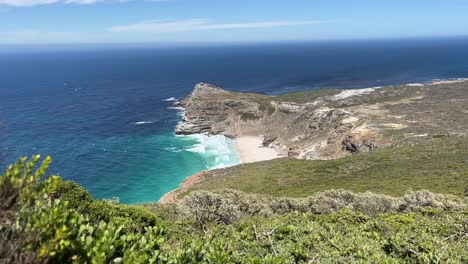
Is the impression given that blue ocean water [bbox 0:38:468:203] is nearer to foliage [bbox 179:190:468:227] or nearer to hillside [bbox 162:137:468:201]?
hillside [bbox 162:137:468:201]

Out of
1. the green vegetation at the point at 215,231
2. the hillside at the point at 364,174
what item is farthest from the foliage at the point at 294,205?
the hillside at the point at 364,174

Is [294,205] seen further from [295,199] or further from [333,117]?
[333,117]

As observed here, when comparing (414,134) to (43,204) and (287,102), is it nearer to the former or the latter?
(287,102)

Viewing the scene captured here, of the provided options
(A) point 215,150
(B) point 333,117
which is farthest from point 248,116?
(B) point 333,117

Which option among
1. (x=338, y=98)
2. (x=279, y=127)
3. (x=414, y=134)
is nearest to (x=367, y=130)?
(x=414, y=134)

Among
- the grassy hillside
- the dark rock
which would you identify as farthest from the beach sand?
the grassy hillside

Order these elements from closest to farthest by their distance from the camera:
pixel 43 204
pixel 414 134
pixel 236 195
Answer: pixel 43 204, pixel 236 195, pixel 414 134
